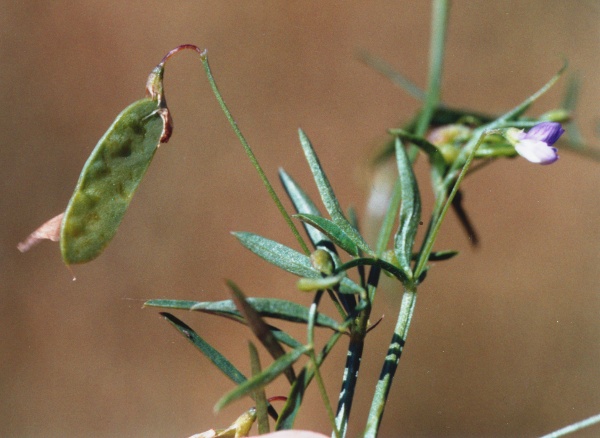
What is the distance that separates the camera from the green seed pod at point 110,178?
556 millimetres

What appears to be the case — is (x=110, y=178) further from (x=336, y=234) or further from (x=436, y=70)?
(x=436, y=70)

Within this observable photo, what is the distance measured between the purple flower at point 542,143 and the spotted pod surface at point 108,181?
0.34 meters

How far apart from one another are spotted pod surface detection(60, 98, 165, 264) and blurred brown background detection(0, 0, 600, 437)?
80.8 inches

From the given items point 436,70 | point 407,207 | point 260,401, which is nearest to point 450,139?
point 436,70

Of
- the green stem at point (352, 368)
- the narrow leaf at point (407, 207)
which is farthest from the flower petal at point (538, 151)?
the green stem at point (352, 368)

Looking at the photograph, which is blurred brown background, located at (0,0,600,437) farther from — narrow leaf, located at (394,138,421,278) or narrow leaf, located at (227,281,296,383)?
narrow leaf, located at (227,281,296,383)

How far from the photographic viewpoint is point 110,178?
0.57 metres

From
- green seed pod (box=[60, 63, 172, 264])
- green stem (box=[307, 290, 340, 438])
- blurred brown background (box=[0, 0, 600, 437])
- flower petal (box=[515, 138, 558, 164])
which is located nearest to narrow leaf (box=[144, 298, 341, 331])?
green stem (box=[307, 290, 340, 438])

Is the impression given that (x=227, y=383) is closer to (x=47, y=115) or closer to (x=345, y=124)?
(x=345, y=124)

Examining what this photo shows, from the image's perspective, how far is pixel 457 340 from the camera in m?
2.80

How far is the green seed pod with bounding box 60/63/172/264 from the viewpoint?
556mm

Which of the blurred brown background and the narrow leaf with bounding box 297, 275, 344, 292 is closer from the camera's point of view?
the narrow leaf with bounding box 297, 275, 344, 292

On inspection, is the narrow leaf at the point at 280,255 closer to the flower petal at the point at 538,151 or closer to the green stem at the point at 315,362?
the green stem at the point at 315,362

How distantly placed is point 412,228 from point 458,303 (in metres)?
2.29
